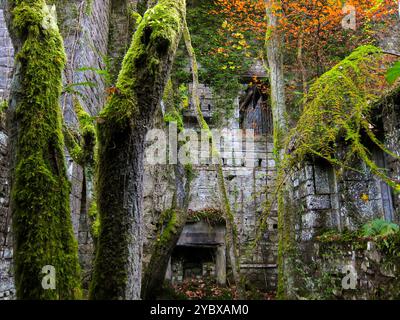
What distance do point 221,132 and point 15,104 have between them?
761 centimetres

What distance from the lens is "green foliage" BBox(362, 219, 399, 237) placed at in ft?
11.3

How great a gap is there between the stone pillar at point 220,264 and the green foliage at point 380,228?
460 cm

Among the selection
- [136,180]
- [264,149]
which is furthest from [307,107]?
[264,149]

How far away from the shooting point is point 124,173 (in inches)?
78.0

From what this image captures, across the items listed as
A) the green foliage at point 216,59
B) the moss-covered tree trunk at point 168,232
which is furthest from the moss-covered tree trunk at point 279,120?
the green foliage at point 216,59

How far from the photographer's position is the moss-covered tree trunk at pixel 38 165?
1696 millimetres

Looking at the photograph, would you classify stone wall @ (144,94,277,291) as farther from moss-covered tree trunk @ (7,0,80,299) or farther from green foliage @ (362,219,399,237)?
moss-covered tree trunk @ (7,0,80,299)

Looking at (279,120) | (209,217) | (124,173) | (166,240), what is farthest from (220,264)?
(124,173)

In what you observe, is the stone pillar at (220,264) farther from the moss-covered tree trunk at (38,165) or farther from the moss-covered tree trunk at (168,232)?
the moss-covered tree trunk at (38,165)

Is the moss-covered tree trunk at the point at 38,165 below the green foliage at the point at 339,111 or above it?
below

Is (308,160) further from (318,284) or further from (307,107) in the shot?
(318,284)

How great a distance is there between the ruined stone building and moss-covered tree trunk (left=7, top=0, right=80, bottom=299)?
→ 103cm

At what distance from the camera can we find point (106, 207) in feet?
6.44

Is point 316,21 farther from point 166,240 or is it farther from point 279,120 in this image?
point 166,240
